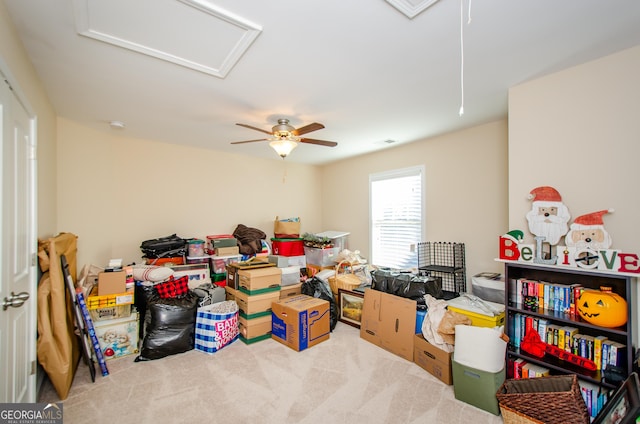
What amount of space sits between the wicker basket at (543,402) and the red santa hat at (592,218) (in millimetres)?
1065

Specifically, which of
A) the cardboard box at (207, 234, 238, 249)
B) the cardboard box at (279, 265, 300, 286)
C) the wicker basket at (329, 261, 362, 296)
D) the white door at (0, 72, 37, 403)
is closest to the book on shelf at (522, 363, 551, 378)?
the wicker basket at (329, 261, 362, 296)

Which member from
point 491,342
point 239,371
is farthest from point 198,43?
point 491,342

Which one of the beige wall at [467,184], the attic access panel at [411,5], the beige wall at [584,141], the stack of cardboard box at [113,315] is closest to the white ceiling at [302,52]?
the attic access panel at [411,5]

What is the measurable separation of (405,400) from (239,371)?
4.74 ft

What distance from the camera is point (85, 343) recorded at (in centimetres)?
239

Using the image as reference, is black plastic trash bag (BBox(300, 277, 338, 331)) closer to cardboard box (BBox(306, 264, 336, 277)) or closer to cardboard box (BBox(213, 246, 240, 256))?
cardboard box (BBox(306, 264, 336, 277))

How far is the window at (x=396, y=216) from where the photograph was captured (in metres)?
4.26

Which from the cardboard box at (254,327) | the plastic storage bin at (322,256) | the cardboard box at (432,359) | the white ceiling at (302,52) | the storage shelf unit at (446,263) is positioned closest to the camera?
the white ceiling at (302,52)

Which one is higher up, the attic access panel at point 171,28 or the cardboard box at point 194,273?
the attic access panel at point 171,28

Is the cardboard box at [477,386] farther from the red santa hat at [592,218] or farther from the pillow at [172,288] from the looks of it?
the pillow at [172,288]

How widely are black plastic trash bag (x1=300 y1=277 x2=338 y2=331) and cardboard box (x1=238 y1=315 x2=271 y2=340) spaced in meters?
0.68

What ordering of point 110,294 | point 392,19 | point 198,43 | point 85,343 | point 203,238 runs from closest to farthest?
1. point 392,19
2. point 198,43
3. point 85,343
4. point 110,294
5. point 203,238

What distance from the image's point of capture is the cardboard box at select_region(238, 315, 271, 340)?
3070 mm

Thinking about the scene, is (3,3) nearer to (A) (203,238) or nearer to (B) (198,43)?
(B) (198,43)
